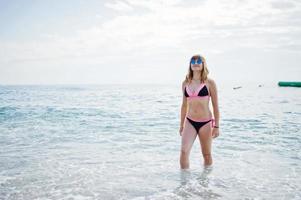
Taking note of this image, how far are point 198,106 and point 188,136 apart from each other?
638 mm

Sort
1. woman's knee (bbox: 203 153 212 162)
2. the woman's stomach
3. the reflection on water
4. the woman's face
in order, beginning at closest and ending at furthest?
the reflection on water → the woman's face → the woman's stomach → woman's knee (bbox: 203 153 212 162)

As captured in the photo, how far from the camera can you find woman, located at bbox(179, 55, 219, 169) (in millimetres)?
5719

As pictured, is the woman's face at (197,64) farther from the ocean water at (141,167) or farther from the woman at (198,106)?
the ocean water at (141,167)

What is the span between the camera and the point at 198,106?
5883mm

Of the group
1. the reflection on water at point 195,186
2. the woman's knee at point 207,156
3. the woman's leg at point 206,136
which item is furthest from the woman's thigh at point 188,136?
the reflection on water at point 195,186

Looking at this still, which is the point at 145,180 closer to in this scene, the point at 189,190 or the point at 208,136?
the point at 189,190

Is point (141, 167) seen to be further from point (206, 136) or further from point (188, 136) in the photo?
point (206, 136)

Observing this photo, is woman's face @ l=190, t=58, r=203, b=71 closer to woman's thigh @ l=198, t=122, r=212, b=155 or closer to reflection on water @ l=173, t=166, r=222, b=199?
woman's thigh @ l=198, t=122, r=212, b=155

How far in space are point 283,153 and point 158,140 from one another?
402 cm

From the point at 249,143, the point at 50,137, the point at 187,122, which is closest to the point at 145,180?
the point at 187,122

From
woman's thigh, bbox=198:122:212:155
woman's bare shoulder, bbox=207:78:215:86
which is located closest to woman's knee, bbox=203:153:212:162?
woman's thigh, bbox=198:122:212:155

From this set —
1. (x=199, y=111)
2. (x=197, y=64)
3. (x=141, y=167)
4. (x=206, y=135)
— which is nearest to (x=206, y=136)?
(x=206, y=135)

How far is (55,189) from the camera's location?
5367 mm

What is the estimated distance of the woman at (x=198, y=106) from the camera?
18.8 feet
